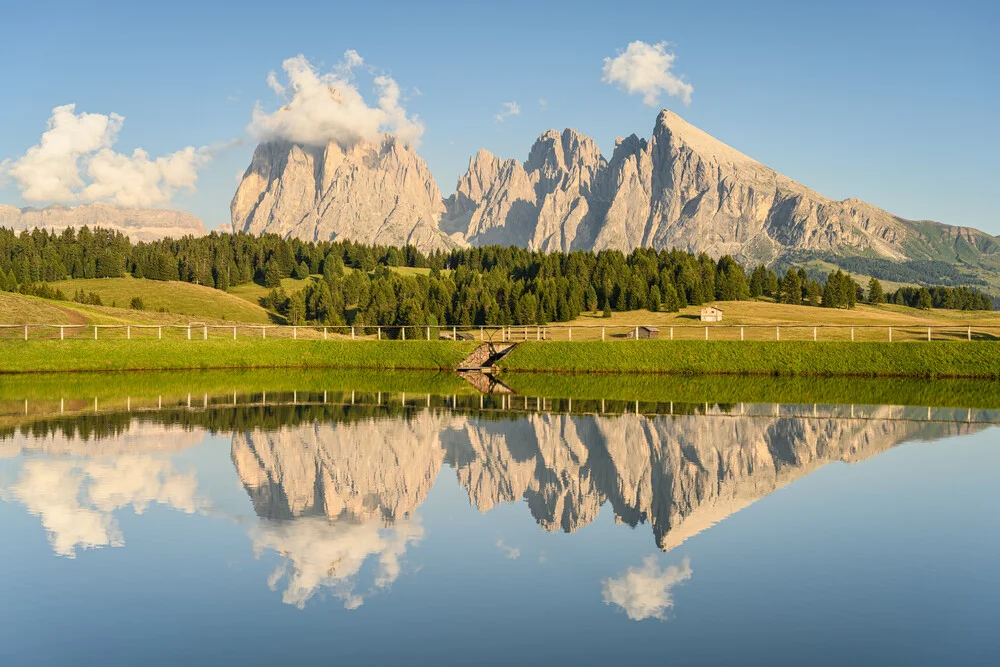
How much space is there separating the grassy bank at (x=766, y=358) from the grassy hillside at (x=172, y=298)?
342ft

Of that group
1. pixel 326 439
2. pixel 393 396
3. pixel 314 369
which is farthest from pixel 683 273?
pixel 326 439

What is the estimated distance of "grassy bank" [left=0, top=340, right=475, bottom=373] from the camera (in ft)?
233

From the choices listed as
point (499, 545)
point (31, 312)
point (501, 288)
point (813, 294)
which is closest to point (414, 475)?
point (499, 545)

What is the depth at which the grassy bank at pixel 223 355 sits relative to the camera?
7112 centimetres

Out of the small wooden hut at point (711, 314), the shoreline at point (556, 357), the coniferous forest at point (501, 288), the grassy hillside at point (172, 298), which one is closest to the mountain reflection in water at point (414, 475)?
the shoreline at point (556, 357)

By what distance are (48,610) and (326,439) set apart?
18804 millimetres

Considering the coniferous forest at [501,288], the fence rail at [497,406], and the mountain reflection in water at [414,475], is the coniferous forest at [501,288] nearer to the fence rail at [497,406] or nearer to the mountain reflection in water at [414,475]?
the fence rail at [497,406]

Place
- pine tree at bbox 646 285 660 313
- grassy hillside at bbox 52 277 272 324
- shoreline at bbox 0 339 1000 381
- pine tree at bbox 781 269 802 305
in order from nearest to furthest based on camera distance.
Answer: shoreline at bbox 0 339 1000 381, pine tree at bbox 646 285 660 313, grassy hillside at bbox 52 277 272 324, pine tree at bbox 781 269 802 305

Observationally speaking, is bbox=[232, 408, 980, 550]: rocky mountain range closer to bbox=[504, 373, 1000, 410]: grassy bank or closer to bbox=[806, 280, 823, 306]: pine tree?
bbox=[504, 373, 1000, 410]: grassy bank

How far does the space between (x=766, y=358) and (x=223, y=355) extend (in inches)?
1869

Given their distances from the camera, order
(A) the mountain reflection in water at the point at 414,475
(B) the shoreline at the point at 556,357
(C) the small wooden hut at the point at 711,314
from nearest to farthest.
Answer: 1. (A) the mountain reflection in water at the point at 414,475
2. (B) the shoreline at the point at 556,357
3. (C) the small wooden hut at the point at 711,314

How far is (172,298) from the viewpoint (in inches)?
6727

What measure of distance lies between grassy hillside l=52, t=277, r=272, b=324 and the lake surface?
136315 mm

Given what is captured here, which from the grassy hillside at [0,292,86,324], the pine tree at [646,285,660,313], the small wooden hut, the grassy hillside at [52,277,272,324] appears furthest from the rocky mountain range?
the grassy hillside at [52,277,272,324]
